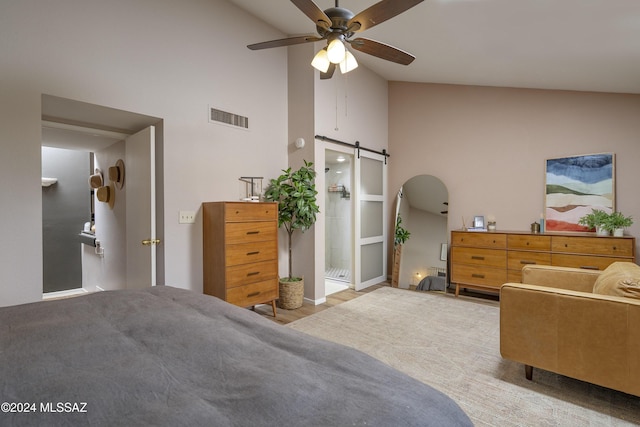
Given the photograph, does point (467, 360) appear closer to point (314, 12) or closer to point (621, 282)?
point (621, 282)

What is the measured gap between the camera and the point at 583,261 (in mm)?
3340

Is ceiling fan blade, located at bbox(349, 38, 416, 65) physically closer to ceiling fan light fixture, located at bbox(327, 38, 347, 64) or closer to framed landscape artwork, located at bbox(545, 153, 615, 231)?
ceiling fan light fixture, located at bbox(327, 38, 347, 64)

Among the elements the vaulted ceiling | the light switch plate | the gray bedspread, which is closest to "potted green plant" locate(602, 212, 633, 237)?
the vaulted ceiling

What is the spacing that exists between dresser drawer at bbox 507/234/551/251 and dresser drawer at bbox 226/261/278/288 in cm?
287

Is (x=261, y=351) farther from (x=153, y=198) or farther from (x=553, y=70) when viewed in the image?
(x=553, y=70)

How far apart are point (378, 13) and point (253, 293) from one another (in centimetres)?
261

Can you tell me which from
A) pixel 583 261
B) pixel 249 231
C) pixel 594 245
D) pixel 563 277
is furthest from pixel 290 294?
pixel 594 245

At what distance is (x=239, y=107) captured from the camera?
11.6 feet

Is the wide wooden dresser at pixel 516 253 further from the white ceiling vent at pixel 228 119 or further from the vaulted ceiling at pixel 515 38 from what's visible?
the white ceiling vent at pixel 228 119

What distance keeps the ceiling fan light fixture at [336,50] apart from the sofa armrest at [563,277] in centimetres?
242

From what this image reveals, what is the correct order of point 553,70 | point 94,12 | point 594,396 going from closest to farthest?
point 594,396
point 94,12
point 553,70

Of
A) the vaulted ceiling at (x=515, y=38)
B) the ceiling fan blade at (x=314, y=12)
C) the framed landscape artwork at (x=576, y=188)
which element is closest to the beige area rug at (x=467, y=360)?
the framed landscape artwork at (x=576, y=188)

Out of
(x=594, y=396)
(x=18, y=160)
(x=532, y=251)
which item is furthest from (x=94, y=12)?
(x=532, y=251)

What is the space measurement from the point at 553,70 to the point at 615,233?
1862mm
